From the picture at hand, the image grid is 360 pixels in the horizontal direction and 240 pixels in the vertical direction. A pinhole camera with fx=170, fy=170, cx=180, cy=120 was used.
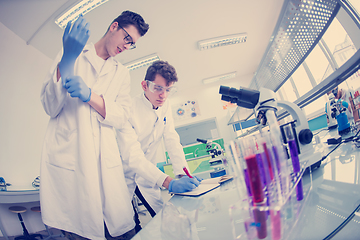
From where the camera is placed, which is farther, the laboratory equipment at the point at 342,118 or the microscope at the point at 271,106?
the laboratory equipment at the point at 342,118

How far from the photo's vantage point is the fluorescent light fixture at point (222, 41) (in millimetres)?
4336

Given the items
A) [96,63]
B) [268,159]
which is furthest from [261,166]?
[96,63]

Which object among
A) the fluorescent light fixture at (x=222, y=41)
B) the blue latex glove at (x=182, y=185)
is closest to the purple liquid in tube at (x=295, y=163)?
the blue latex glove at (x=182, y=185)

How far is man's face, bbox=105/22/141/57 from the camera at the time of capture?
117 centimetres

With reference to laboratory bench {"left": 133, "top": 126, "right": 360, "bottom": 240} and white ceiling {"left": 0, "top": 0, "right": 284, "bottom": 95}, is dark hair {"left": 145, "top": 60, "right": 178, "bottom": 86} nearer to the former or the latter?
laboratory bench {"left": 133, "top": 126, "right": 360, "bottom": 240}

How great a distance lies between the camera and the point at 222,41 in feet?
15.0

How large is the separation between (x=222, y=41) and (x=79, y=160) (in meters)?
4.65

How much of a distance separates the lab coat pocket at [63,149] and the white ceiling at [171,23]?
292cm

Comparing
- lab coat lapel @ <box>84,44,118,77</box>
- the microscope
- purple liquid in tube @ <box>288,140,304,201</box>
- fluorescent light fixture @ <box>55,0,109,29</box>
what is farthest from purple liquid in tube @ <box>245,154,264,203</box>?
fluorescent light fixture @ <box>55,0,109,29</box>

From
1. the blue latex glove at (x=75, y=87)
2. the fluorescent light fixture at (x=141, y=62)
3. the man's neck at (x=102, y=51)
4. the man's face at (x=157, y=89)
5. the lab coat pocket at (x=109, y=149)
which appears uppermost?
the fluorescent light fixture at (x=141, y=62)

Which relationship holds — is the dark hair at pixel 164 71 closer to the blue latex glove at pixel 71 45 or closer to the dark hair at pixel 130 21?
the dark hair at pixel 130 21

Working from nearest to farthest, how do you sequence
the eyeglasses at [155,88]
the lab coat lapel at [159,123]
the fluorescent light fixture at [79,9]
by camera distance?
the eyeglasses at [155,88] → the lab coat lapel at [159,123] → the fluorescent light fixture at [79,9]

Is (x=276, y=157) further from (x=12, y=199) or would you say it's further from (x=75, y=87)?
(x=12, y=199)

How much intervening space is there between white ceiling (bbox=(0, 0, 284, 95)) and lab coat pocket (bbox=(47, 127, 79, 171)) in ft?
9.57
